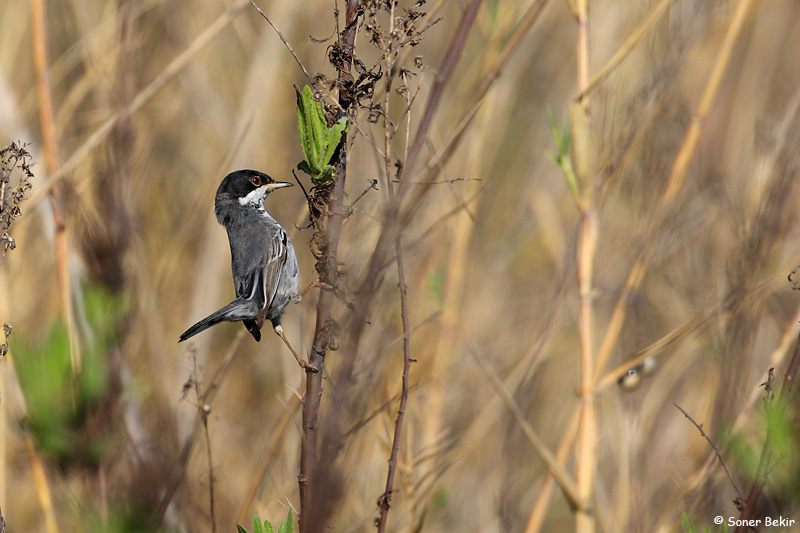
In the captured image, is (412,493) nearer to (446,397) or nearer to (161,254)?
(446,397)

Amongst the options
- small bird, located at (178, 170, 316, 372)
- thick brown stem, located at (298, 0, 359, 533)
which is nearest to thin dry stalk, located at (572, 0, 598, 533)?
thick brown stem, located at (298, 0, 359, 533)

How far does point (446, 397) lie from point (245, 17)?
9.31ft

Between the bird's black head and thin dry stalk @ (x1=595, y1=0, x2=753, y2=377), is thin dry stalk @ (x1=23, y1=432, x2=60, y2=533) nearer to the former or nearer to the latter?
the bird's black head

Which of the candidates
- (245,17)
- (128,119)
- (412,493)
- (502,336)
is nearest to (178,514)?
(412,493)

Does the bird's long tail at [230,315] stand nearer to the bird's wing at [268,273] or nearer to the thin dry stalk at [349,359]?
the bird's wing at [268,273]

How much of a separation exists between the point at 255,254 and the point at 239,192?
406 mm

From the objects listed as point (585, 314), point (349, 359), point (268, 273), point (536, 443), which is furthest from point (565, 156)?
point (268, 273)

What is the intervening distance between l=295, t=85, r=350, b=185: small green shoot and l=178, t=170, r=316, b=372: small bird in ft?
4.51

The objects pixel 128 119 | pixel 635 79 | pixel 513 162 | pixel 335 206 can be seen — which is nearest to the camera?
pixel 335 206

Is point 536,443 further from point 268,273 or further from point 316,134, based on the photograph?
point 268,273

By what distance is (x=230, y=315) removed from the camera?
317 cm

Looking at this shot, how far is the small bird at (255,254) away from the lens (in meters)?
3.29

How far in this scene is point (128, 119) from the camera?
311 cm

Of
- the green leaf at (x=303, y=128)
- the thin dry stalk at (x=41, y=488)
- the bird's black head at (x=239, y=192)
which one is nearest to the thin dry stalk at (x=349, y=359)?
the green leaf at (x=303, y=128)
